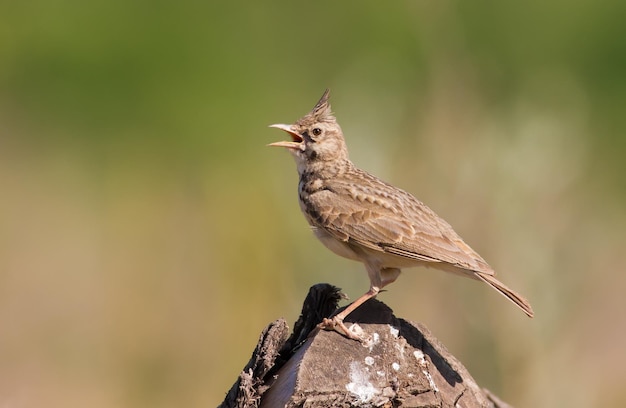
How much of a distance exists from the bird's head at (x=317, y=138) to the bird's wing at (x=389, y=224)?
0.37 meters

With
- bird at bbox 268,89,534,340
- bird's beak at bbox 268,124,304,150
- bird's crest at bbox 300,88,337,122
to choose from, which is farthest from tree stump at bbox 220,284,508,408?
bird's crest at bbox 300,88,337,122

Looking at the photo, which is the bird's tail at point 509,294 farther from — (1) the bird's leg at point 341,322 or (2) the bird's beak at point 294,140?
(2) the bird's beak at point 294,140

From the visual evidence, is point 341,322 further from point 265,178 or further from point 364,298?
point 265,178

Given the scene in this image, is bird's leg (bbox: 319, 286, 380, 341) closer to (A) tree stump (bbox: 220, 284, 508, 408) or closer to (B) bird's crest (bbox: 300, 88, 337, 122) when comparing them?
(A) tree stump (bbox: 220, 284, 508, 408)

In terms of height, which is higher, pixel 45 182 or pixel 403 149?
pixel 403 149

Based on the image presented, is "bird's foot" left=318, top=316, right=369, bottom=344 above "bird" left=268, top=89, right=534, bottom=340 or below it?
below

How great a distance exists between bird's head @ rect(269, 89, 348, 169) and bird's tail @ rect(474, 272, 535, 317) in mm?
1480

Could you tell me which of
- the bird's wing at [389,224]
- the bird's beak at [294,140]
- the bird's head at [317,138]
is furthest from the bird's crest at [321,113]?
the bird's wing at [389,224]

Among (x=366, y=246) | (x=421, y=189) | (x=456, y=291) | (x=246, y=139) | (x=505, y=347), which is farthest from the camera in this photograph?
(x=246, y=139)

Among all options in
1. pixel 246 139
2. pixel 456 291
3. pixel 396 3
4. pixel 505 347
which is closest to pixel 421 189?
pixel 456 291

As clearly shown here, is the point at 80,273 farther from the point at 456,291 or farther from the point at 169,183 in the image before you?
the point at 456,291

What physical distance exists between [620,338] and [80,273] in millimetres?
A: 5026

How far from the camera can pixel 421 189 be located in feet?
29.8

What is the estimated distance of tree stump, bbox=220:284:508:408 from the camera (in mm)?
4453
